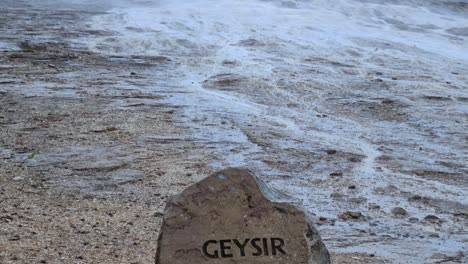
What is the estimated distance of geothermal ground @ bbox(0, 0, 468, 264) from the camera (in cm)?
615

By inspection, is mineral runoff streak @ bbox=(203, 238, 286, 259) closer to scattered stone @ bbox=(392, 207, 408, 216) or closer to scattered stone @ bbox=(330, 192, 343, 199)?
scattered stone @ bbox=(392, 207, 408, 216)

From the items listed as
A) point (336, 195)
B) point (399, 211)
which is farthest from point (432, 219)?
point (336, 195)

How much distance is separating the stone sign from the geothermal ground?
209 millimetres

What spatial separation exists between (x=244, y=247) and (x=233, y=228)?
0.10 m

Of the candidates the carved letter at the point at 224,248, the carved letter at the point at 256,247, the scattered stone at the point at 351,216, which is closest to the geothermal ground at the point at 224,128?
the scattered stone at the point at 351,216

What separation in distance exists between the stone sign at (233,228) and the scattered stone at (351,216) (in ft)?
9.03

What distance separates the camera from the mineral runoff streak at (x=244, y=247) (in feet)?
12.4

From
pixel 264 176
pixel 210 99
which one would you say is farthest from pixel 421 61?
pixel 264 176

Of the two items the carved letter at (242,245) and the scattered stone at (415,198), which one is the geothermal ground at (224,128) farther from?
the carved letter at (242,245)

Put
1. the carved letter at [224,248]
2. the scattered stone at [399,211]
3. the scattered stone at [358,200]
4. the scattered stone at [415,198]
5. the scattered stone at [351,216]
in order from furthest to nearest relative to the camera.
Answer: the scattered stone at [415,198]
the scattered stone at [358,200]
the scattered stone at [399,211]
the scattered stone at [351,216]
the carved letter at [224,248]

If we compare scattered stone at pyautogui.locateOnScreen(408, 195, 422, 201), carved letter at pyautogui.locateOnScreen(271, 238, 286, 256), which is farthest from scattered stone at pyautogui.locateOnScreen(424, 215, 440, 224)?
carved letter at pyautogui.locateOnScreen(271, 238, 286, 256)

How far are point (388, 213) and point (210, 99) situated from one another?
4635 mm

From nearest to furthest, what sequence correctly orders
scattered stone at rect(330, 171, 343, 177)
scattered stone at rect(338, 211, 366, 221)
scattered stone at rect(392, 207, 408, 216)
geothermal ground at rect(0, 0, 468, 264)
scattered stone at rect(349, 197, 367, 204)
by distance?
geothermal ground at rect(0, 0, 468, 264), scattered stone at rect(338, 211, 366, 221), scattered stone at rect(392, 207, 408, 216), scattered stone at rect(349, 197, 367, 204), scattered stone at rect(330, 171, 343, 177)

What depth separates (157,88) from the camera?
1168 cm
